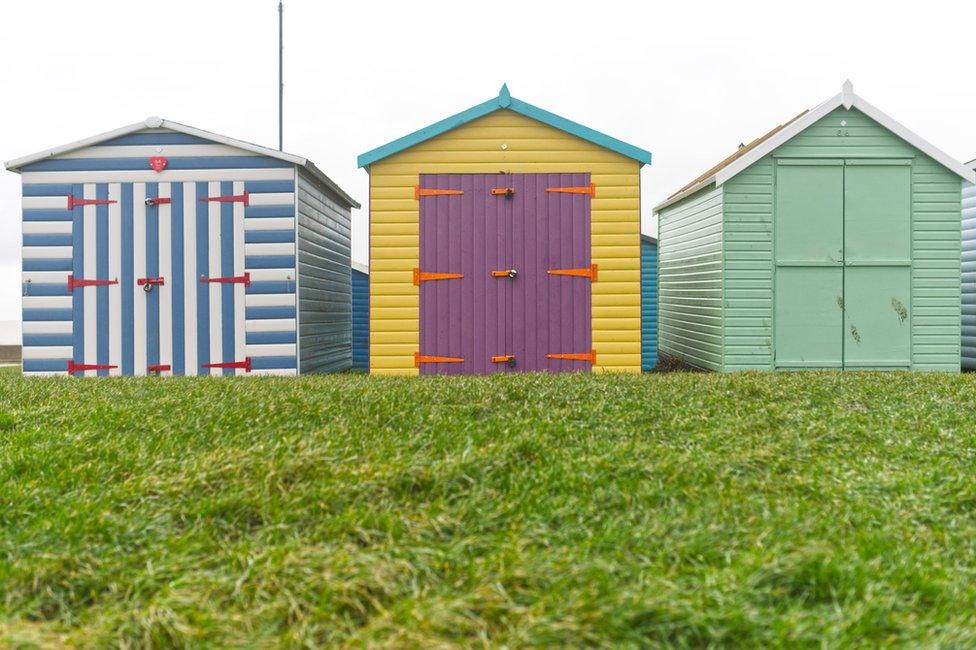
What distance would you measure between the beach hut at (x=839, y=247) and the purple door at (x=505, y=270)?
1758 mm

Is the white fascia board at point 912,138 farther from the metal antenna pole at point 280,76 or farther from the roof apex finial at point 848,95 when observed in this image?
the metal antenna pole at point 280,76

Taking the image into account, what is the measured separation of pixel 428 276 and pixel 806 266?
4.39 metres

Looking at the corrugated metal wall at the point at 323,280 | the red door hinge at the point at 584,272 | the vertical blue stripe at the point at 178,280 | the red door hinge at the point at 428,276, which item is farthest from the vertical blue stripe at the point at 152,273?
the red door hinge at the point at 584,272

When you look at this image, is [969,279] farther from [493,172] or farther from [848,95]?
[493,172]

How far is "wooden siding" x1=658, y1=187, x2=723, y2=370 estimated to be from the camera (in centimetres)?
1061

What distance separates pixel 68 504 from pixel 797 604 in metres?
3.35

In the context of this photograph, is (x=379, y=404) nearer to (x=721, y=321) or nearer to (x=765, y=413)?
(x=765, y=413)

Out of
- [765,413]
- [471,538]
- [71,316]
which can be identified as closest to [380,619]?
[471,538]

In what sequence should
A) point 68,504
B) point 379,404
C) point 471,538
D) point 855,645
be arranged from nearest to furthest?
1. point 855,645
2. point 471,538
3. point 68,504
4. point 379,404

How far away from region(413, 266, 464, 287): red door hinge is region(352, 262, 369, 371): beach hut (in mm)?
3944

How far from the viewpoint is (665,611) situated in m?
3.06

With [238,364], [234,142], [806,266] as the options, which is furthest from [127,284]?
[806,266]

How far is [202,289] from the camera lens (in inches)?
405

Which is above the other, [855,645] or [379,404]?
[379,404]
